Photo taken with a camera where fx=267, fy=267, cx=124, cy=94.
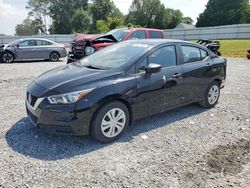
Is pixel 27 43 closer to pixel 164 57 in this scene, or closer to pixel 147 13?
pixel 164 57

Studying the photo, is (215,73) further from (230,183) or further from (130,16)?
(130,16)

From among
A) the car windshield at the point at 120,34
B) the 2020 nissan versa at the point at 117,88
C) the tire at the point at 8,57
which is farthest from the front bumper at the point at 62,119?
the tire at the point at 8,57

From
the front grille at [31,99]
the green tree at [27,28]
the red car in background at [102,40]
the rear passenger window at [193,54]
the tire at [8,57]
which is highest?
the green tree at [27,28]

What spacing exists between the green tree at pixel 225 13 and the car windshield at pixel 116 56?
62.6 meters

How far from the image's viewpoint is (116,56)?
489 centimetres

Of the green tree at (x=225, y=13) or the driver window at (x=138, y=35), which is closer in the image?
the driver window at (x=138, y=35)

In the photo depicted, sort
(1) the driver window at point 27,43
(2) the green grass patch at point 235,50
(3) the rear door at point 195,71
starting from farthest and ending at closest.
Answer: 1. (2) the green grass patch at point 235,50
2. (1) the driver window at point 27,43
3. (3) the rear door at point 195,71

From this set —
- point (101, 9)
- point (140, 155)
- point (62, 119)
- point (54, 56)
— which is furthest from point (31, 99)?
point (101, 9)

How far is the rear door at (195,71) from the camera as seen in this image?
17.5 ft

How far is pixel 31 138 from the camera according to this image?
4227mm

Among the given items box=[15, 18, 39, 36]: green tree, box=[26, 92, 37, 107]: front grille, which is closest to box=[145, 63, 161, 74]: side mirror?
box=[26, 92, 37, 107]: front grille

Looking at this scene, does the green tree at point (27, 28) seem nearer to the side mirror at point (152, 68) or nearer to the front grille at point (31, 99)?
the front grille at point (31, 99)

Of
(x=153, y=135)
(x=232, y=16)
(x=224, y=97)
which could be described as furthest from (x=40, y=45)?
(x=232, y=16)

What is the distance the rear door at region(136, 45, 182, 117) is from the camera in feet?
14.8
